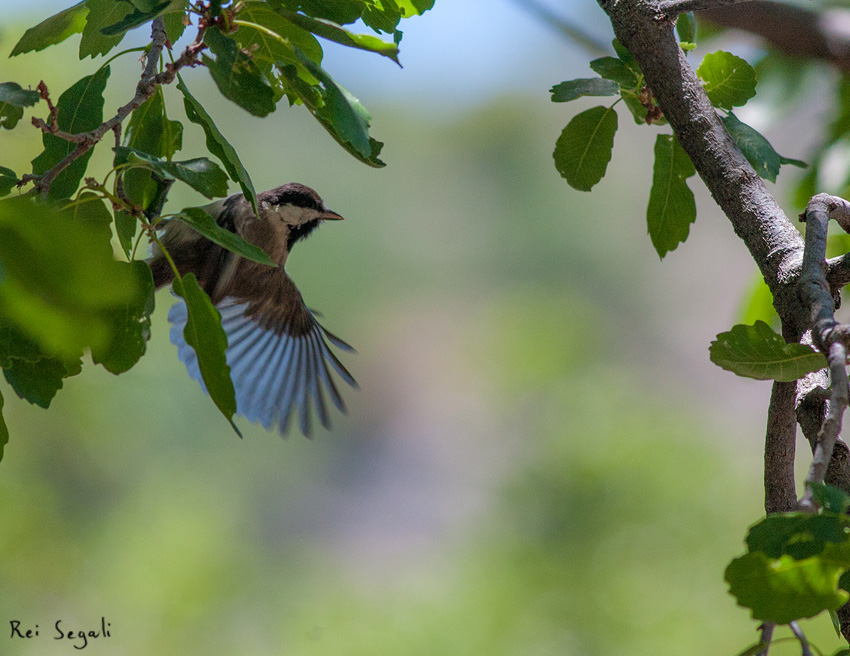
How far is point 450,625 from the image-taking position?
174 inches

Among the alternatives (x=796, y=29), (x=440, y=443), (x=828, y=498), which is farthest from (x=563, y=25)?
(x=440, y=443)

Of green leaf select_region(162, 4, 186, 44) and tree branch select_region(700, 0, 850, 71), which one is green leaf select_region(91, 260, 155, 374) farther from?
tree branch select_region(700, 0, 850, 71)

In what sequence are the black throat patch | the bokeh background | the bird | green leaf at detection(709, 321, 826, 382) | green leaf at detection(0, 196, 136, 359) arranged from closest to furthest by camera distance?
green leaf at detection(0, 196, 136, 359)
green leaf at detection(709, 321, 826, 382)
the bird
the black throat patch
the bokeh background

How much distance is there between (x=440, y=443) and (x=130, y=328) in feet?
22.0

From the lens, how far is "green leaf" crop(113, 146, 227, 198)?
2.16 feet

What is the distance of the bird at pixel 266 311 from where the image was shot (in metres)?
1.51

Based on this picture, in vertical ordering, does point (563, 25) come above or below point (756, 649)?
above

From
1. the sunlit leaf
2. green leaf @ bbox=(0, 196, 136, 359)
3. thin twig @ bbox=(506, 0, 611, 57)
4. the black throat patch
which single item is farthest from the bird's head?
green leaf @ bbox=(0, 196, 136, 359)

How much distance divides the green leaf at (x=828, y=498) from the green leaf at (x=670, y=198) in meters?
0.47

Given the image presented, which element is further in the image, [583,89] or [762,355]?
[583,89]

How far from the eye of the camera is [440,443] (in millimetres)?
7316

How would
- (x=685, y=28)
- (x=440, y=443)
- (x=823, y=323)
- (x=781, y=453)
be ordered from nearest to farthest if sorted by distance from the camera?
(x=823, y=323) < (x=781, y=453) < (x=685, y=28) < (x=440, y=443)

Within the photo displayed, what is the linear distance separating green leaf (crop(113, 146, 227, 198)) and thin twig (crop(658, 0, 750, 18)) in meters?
0.44

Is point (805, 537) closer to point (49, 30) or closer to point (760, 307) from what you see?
point (49, 30)
